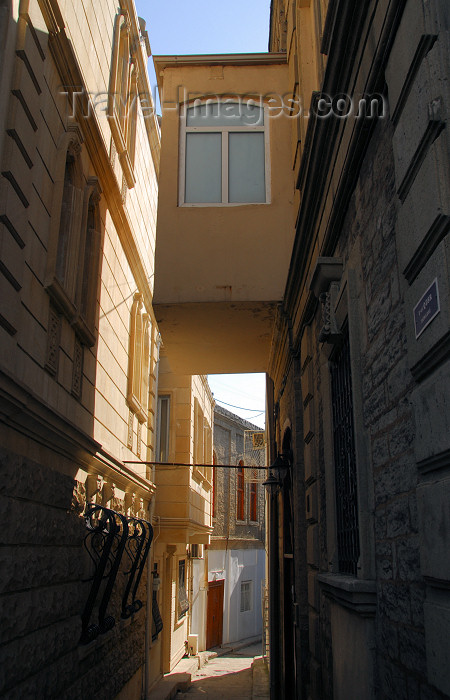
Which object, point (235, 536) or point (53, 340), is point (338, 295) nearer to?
point (53, 340)

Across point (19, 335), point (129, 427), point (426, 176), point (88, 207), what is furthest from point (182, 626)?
point (426, 176)

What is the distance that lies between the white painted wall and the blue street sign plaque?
22.6 metres

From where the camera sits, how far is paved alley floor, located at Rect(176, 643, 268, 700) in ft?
43.0

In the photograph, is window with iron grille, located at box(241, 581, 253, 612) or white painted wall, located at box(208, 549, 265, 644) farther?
window with iron grille, located at box(241, 581, 253, 612)

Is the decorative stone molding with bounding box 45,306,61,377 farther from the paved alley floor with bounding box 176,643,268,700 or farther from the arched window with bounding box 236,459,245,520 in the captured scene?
the arched window with bounding box 236,459,245,520

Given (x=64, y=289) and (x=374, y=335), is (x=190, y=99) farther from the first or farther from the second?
(x=374, y=335)

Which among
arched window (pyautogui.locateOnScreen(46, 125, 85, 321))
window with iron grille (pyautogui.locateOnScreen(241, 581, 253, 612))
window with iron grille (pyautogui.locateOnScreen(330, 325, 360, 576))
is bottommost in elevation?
window with iron grille (pyautogui.locateOnScreen(241, 581, 253, 612))

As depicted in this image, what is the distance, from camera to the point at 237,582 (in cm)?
2684

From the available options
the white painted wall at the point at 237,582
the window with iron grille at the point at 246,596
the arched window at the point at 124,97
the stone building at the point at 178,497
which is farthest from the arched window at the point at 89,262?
the window with iron grille at the point at 246,596

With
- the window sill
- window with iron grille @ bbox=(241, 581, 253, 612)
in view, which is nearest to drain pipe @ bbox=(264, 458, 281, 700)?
the window sill

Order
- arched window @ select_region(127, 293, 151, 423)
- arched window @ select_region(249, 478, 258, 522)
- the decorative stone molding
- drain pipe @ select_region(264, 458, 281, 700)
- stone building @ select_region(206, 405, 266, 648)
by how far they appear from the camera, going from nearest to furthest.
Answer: the decorative stone molding, drain pipe @ select_region(264, 458, 281, 700), arched window @ select_region(127, 293, 151, 423), stone building @ select_region(206, 405, 266, 648), arched window @ select_region(249, 478, 258, 522)

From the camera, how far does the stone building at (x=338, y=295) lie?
2715 millimetres

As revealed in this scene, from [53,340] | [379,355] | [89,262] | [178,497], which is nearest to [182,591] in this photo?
[178,497]

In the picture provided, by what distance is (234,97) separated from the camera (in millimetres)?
9266
